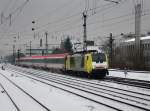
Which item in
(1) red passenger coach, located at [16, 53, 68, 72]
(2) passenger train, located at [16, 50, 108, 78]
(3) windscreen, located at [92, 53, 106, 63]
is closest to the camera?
(2) passenger train, located at [16, 50, 108, 78]

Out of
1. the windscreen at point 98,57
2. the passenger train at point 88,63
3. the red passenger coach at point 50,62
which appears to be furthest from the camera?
the red passenger coach at point 50,62

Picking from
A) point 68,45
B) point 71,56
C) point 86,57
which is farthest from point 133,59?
point 68,45

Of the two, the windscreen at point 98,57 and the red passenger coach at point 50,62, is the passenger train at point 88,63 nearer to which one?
the windscreen at point 98,57

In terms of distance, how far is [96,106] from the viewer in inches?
580

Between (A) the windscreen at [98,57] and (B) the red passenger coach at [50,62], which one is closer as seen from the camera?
(A) the windscreen at [98,57]

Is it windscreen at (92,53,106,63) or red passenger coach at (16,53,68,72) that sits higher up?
windscreen at (92,53,106,63)

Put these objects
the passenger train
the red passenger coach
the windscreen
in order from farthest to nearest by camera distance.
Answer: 1. the red passenger coach
2. the windscreen
3. the passenger train

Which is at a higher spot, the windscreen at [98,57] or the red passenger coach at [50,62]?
the windscreen at [98,57]

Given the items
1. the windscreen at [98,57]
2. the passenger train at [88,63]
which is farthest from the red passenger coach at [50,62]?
the windscreen at [98,57]

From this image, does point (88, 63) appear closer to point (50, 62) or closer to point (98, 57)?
point (98, 57)

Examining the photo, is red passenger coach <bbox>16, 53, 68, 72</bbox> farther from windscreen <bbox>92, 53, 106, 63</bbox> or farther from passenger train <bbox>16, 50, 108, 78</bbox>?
windscreen <bbox>92, 53, 106, 63</bbox>

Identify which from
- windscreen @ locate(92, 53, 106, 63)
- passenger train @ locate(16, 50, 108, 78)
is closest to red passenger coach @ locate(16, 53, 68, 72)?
passenger train @ locate(16, 50, 108, 78)

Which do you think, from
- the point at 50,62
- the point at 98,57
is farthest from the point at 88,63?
the point at 50,62

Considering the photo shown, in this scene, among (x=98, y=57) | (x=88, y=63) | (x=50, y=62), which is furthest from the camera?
(x=50, y=62)
